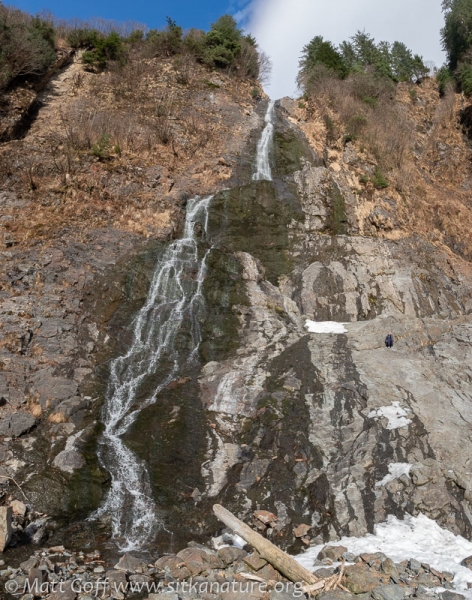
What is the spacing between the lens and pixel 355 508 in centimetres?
1022

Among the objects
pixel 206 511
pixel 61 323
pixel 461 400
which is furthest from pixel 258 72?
pixel 206 511

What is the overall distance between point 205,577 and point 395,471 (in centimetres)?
538

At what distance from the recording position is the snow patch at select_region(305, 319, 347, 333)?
1800 centimetres

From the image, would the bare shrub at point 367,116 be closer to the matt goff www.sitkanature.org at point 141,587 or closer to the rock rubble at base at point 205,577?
the rock rubble at base at point 205,577

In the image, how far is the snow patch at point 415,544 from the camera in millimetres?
8508

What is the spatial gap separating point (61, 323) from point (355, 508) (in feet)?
36.4

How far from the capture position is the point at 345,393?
13.9 meters

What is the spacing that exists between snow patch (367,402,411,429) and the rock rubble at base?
453cm

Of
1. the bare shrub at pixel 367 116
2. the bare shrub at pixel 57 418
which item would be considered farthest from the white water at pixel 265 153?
the bare shrub at pixel 57 418

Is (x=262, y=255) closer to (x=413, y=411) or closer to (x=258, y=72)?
(x=413, y=411)

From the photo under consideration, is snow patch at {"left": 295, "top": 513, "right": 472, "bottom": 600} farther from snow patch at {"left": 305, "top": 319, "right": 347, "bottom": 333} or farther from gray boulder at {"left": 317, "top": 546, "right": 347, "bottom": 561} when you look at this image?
snow patch at {"left": 305, "top": 319, "right": 347, "bottom": 333}

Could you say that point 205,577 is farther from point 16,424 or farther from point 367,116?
point 367,116

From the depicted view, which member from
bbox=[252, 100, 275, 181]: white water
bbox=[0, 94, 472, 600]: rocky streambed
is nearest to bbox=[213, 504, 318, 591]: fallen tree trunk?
bbox=[0, 94, 472, 600]: rocky streambed

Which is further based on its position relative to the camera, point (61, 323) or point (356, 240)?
point (356, 240)
